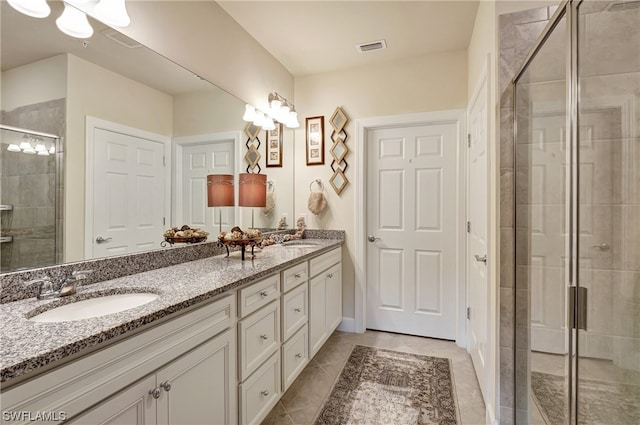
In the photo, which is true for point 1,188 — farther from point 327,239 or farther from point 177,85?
point 327,239

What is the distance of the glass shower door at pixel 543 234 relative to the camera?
50.8 inches

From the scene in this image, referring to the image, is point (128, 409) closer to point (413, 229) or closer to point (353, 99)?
point (413, 229)

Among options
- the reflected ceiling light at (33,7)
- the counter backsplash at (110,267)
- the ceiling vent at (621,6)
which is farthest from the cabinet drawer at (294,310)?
the ceiling vent at (621,6)

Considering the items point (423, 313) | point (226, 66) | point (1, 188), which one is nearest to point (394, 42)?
point (226, 66)

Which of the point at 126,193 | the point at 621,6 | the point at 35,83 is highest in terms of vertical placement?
the point at 621,6

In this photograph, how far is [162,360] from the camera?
1.01 meters

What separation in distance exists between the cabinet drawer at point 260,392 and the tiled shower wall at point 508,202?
49.2 inches

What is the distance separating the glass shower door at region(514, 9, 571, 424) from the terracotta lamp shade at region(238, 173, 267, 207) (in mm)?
1867

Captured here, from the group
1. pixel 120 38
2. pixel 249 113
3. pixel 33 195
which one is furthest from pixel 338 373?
pixel 120 38

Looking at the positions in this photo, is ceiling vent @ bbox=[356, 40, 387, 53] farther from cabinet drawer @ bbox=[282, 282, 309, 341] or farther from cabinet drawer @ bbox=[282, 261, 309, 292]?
cabinet drawer @ bbox=[282, 282, 309, 341]

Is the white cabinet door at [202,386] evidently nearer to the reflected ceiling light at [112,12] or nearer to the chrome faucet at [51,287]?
the chrome faucet at [51,287]

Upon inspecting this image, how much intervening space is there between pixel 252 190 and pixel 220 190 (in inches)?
15.1

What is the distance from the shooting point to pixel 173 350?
41.7 inches

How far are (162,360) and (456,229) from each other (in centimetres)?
251
